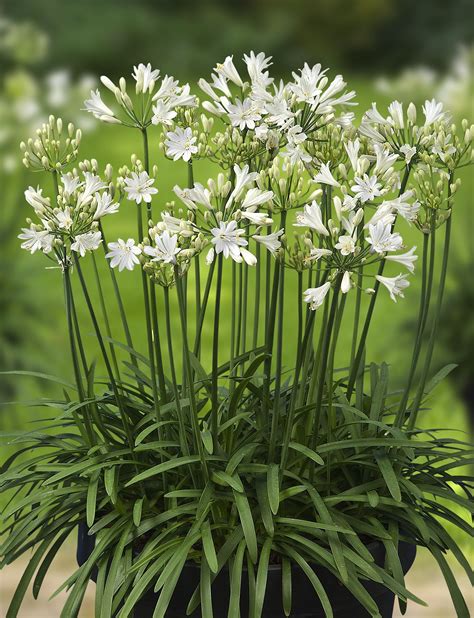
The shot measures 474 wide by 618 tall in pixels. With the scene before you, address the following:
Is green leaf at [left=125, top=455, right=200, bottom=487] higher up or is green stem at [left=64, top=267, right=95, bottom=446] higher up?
green stem at [left=64, top=267, right=95, bottom=446]

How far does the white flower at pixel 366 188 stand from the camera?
1.72 m

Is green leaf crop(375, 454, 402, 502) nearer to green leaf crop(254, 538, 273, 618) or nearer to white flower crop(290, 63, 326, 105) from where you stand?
green leaf crop(254, 538, 273, 618)

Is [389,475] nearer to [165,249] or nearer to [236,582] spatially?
[236,582]

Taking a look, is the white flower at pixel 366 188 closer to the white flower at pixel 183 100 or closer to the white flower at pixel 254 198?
the white flower at pixel 254 198

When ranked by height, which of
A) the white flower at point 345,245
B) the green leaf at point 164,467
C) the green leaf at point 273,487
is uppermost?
the white flower at point 345,245

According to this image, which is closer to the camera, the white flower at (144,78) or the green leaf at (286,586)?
the green leaf at (286,586)

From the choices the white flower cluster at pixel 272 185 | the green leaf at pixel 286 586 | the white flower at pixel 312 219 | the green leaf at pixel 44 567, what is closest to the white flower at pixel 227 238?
the white flower cluster at pixel 272 185

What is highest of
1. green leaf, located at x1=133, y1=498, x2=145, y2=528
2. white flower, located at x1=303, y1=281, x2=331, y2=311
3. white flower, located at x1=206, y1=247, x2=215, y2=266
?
white flower, located at x1=206, y1=247, x2=215, y2=266

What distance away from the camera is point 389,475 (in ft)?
6.36

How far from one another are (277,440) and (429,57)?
517 cm

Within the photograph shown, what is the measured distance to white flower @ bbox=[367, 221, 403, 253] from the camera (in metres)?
1.67

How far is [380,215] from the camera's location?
171 cm

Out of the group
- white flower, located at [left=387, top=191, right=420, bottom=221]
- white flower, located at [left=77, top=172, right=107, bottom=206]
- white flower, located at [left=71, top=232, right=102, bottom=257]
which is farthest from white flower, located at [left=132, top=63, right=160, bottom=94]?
white flower, located at [left=387, top=191, right=420, bottom=221]

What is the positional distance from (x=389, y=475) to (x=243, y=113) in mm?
783
